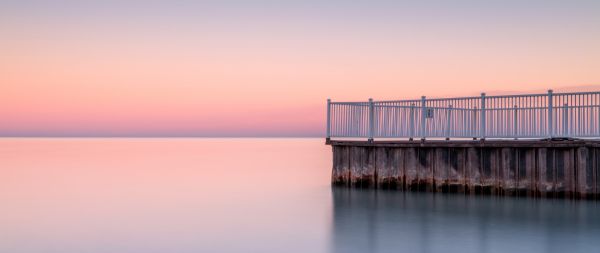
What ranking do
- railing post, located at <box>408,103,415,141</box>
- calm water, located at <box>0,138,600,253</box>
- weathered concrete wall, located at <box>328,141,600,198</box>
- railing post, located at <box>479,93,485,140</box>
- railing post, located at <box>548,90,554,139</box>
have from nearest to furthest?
calm water, located at <box>0,138,600,253</box>
weathered concrete wall, located at <box>328,141,600,198</box>
railing post, located at <box>548,90,554,139</box>
railing post, located at <box>479,93,485,140</box>
railing post, located at <box>408,103,415,141</box>

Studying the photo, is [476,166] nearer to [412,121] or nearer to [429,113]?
[429,113]

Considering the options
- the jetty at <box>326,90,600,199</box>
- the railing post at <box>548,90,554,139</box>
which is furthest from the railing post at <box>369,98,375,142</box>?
the railing post at <box>548,90,554,139</box>

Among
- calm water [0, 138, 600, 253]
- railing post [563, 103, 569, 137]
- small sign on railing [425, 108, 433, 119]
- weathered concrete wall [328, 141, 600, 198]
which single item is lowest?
calm water [0, 138, 600, 253]

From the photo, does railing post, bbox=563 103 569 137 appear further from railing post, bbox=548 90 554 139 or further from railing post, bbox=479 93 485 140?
railing post, bbox=479 93 485 140

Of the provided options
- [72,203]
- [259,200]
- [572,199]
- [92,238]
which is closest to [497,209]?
[572,199]

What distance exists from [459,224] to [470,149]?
16.7 feet

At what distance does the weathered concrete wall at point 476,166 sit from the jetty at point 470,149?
3 cm

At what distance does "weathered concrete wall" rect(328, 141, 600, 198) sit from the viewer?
2222 cm

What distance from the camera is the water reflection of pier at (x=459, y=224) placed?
55.2ft

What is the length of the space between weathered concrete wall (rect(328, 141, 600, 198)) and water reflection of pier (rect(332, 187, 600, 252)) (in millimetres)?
448

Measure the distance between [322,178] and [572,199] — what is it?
1998 centimetres

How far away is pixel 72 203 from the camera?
28281 mm

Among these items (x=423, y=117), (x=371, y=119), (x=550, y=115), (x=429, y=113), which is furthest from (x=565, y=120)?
(x=371, y=119)

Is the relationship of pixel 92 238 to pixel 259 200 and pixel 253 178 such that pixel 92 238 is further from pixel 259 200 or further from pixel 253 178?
pixel 253 178
